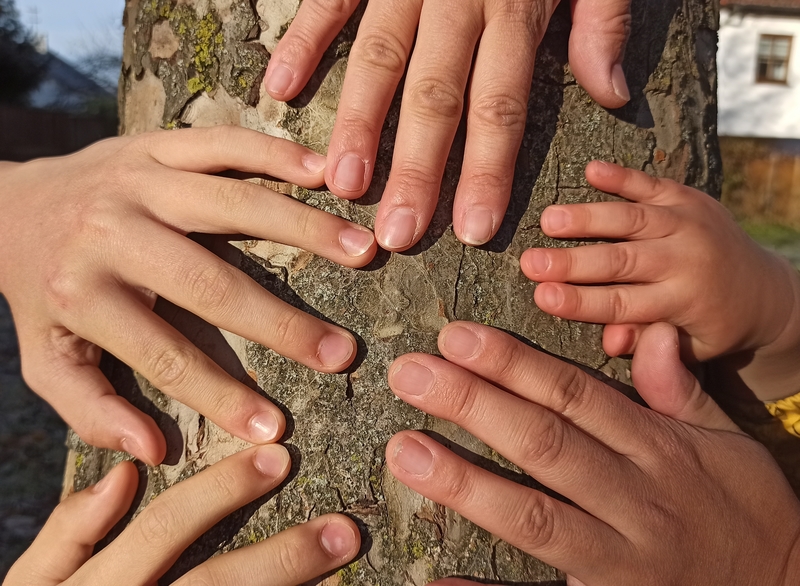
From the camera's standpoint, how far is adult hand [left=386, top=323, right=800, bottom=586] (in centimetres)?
118

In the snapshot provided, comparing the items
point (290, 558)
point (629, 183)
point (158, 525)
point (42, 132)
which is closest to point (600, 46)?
point (629, 183)

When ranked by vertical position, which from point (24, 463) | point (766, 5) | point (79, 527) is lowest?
point (24, 463)

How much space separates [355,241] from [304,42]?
427 mm

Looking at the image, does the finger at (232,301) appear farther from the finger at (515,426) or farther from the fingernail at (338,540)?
the fingernail at (338,540)

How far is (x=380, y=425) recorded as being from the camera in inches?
48.5

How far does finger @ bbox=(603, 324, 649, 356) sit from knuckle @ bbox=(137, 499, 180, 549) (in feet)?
3.22

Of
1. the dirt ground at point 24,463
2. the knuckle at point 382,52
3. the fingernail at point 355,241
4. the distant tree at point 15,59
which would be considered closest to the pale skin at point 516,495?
the fingernail at point 355,241

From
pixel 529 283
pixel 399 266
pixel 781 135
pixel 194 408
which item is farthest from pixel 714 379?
pixel 781 135

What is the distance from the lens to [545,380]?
1.24 metres

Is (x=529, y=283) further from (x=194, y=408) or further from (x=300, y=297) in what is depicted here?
(x=194, y=408)

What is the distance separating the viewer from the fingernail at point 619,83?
4.42 feet

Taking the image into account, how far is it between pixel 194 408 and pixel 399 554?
0.51m

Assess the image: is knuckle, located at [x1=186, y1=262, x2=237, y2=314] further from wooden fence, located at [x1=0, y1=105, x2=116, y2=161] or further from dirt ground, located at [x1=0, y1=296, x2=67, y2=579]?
wooden fence, located at [x1=0, y1=105, x2=116, y2=161]

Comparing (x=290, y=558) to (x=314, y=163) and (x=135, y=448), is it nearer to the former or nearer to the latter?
(x=135, y=448)
